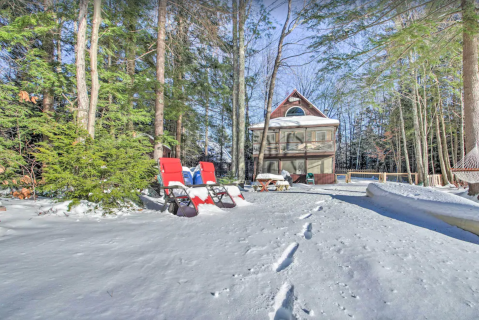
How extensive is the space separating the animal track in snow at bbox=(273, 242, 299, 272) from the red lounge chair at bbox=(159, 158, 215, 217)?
187 cm

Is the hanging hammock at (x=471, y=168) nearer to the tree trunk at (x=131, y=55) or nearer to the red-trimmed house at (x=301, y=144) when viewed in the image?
the tree trunk at (x=131, y=55)

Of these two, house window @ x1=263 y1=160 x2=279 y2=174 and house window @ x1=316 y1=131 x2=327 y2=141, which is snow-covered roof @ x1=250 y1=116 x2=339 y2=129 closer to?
house window @ x1=316 y1=131 x2=327 y2=141

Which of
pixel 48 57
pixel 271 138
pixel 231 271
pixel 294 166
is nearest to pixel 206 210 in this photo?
pixel 231 271

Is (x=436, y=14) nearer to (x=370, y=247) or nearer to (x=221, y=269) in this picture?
(x=370, y=247)

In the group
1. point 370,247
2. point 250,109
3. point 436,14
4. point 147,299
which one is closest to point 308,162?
point 250,109

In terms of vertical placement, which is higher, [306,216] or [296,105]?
[296,105]

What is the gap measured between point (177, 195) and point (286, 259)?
2.83 meters

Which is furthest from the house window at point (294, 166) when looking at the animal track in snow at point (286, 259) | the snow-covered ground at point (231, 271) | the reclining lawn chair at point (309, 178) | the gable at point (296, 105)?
the animal track in snow at point (286, 259)

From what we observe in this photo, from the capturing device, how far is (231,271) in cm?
174

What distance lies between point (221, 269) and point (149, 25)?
8323mm

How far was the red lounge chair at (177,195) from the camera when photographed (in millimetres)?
3852

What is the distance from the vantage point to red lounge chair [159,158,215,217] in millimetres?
3852

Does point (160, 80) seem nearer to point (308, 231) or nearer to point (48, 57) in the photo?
point (48, 57)

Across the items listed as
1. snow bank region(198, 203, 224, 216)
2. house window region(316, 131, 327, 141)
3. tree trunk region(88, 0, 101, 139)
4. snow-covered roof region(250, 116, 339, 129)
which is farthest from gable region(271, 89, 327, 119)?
snow bank region(198, 203, 224, 216)
